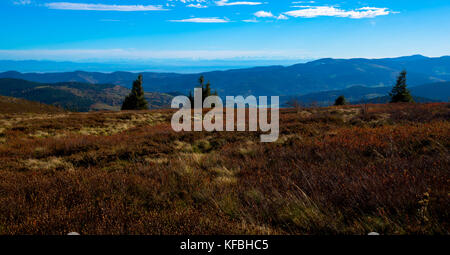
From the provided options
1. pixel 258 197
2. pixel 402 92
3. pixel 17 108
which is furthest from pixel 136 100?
pixel 402 92

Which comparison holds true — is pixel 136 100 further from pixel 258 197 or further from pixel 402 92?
pixel 402 92

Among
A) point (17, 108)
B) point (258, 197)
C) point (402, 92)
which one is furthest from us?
point (17, 108)

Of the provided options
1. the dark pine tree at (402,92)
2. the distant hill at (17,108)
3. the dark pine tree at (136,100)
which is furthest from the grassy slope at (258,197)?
the distant hill at (17,108)

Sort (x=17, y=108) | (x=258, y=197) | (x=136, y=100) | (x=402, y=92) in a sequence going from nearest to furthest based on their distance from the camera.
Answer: (x=258, y=197) < (x=402, y=92) < (x=136, y=100) < (x=17, y=108)

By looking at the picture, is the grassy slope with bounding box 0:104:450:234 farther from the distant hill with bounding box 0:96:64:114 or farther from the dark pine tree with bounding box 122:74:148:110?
the distant hill with bounding box 0:96:64:114

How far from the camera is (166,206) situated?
3873 mm

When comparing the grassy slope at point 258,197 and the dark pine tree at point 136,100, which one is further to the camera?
the dark pine tree at point 136,100

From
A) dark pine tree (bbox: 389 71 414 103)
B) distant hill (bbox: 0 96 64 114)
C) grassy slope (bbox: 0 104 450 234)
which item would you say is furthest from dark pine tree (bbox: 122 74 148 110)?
dark pine tree (bbox: 389 71 414 103)

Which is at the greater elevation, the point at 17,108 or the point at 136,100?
the point at 136,100

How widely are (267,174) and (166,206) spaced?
2478 mm

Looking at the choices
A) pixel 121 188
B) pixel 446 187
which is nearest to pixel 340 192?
pixel 446 187

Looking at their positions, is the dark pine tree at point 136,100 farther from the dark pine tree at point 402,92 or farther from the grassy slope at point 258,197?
the dark pine tree at point 402,92

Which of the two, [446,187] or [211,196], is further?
[211,196]
